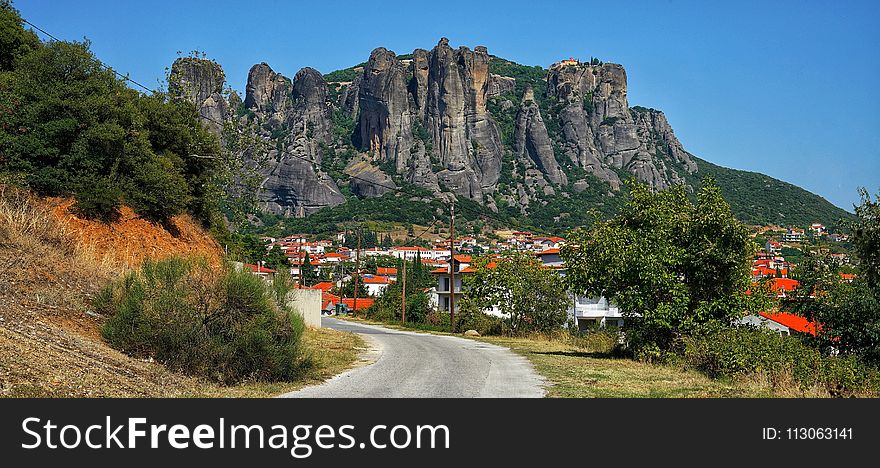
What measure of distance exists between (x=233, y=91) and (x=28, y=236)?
22.0m

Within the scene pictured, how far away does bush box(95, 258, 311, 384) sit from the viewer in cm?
1291

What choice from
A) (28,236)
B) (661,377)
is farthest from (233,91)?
(661,377)

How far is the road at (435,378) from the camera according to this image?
41.9 feet

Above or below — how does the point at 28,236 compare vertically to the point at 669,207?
below

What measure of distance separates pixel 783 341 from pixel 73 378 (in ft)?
44.7

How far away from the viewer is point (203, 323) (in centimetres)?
1326

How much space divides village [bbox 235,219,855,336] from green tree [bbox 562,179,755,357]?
31.9 inches

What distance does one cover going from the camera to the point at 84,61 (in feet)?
76.7

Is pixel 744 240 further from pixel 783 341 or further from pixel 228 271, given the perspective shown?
pixel 228 271

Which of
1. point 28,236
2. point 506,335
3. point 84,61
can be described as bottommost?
point 506,335

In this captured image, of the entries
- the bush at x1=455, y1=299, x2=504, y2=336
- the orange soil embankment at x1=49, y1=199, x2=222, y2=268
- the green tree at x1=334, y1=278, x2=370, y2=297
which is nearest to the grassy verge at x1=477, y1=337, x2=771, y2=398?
the orange soil embankment at x1=49, y1=199, x2=222, y2=268
